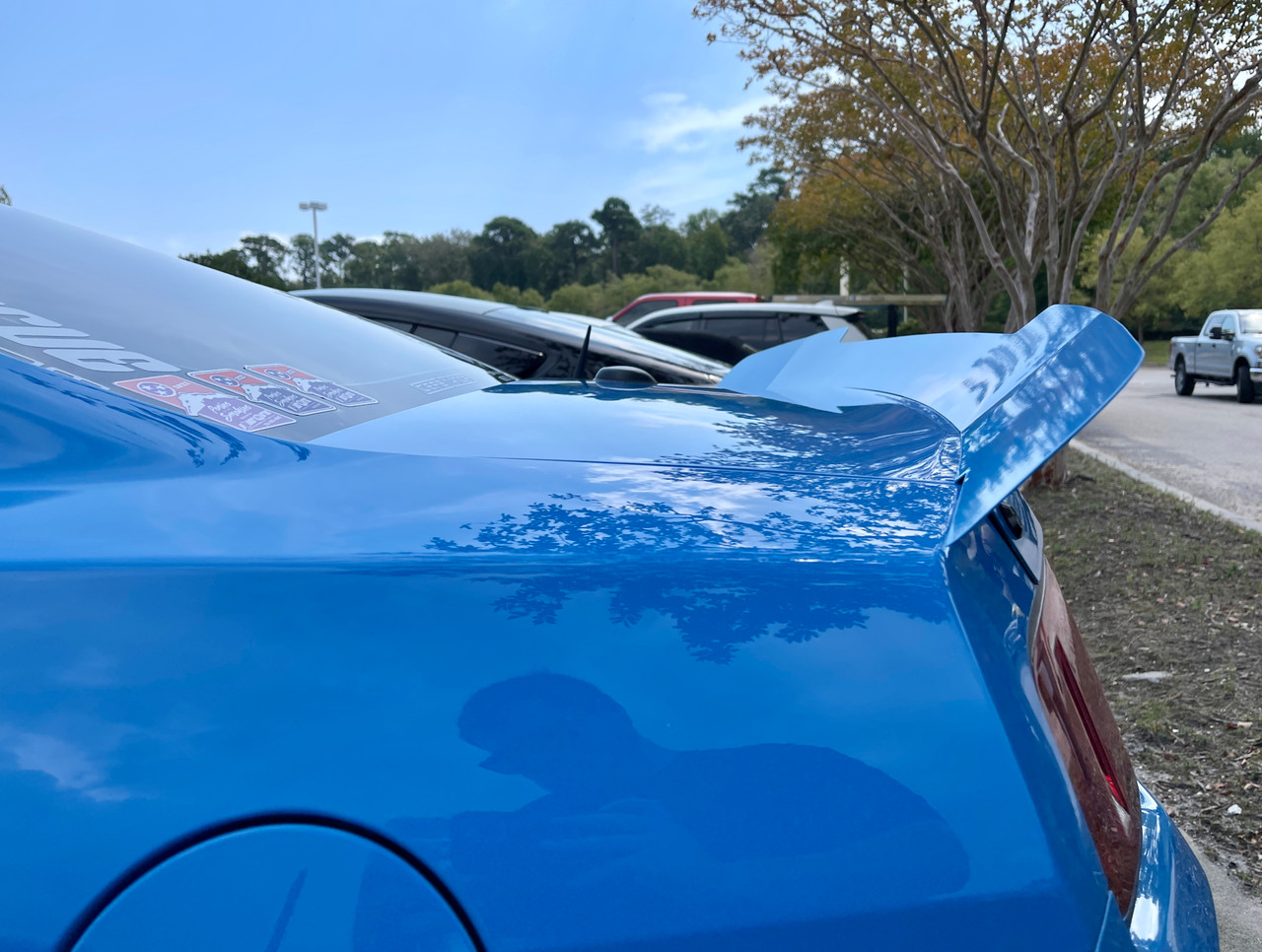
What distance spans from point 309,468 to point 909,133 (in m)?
9.03

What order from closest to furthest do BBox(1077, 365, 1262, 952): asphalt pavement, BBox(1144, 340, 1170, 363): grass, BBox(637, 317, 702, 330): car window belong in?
1. BBox(1077, 365, 1262, 952): asphalt pavement
2. BBox(637, 317, 702, 330): car window
3. BBox(1144, 340, 1170, 363): grass

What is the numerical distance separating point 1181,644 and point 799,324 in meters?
9.42

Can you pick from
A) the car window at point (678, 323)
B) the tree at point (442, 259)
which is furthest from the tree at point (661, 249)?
the car window at point (678, 323)

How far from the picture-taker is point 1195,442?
480 inches

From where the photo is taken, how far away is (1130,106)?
7609 mm

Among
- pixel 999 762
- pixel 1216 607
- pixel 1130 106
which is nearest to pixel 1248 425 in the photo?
pixel 1130 106

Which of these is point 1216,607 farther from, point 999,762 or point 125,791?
point 125,791

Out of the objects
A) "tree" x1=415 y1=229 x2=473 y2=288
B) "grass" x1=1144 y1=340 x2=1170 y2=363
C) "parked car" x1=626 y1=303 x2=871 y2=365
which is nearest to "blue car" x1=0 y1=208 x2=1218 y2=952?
"parked car" x1=626 y1=303 x2=871 y2=365

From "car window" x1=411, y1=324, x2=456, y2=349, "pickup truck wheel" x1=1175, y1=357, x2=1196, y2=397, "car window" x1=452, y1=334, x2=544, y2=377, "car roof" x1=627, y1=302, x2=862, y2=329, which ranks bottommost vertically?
"pickup truck wheel" x1=1175, y1=357, x2=1196, y2=397

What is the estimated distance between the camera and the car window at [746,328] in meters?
13.6

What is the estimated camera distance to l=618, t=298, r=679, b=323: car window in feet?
66.5

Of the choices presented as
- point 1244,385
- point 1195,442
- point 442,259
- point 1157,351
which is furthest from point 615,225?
point 1195,442

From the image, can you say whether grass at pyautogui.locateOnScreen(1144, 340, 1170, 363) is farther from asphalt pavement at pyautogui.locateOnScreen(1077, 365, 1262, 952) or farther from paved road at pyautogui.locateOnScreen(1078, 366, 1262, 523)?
asphalt pavement at pyautogui.locateOnScreen(1077, 365, 1262, 952)

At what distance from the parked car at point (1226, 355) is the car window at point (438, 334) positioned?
1730 centimetres
